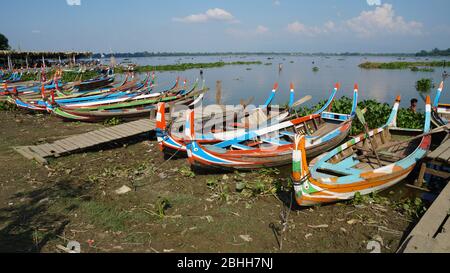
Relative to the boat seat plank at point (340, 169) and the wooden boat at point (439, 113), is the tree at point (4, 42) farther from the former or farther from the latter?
the wooden boat at point (439, 113)

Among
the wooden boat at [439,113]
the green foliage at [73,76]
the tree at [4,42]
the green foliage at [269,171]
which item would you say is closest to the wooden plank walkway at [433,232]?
the green foliage at [269,171]

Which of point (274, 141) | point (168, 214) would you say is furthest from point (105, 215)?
point (274, 141)

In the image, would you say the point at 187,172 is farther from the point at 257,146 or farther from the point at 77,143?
the point at 77,143

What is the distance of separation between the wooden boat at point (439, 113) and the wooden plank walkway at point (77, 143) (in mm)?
10711

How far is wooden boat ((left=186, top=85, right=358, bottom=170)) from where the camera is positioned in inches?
291

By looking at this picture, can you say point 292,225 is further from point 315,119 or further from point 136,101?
point 136,101

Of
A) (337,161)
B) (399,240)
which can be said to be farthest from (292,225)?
(337,161)

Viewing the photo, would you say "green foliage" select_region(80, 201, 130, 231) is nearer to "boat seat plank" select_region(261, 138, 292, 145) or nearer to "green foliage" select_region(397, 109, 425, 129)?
"boat seat plank" select_region(261, 138, 292, 145)

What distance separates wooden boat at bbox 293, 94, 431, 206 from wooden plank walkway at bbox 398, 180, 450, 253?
3.76 feet

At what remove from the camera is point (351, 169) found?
657 centimetres

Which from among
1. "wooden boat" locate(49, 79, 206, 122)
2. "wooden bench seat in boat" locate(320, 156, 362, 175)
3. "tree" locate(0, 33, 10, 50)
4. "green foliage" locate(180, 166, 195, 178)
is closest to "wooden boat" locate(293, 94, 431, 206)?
"wooden bench seat in boat" locate(320, 156, 362, 175)

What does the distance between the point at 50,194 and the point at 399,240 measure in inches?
293

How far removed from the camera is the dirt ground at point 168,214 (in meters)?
4.97

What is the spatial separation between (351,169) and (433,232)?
2.18 metres
